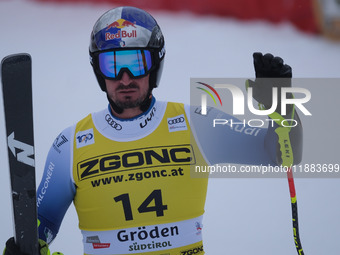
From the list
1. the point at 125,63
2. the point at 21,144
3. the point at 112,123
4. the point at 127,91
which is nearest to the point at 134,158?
the point at 112,123

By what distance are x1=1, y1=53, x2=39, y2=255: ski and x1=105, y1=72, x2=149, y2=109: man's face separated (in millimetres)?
542

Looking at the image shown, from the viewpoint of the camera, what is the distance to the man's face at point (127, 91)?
355 cm

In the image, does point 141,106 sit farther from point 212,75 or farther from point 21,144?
point 212,75

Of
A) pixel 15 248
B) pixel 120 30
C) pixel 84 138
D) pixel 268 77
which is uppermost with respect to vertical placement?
pixel 120 30

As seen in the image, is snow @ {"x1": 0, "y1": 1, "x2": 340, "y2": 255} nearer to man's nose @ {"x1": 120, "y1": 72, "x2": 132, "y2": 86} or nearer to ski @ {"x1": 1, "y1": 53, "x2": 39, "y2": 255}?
ski @ {"x1": 1, "y1": 53, "x2": 39, "y2": 255}

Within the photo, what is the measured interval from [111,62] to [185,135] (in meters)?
0.54

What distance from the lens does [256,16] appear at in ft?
26.6

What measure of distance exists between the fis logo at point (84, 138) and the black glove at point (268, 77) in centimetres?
92

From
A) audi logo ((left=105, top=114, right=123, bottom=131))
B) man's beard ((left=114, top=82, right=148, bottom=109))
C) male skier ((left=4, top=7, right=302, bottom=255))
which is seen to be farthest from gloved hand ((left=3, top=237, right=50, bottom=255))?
man's beard ((left=114, top=82, right=148, bottom=109))

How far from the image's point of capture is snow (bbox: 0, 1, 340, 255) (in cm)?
516

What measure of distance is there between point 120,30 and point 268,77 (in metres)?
0.84

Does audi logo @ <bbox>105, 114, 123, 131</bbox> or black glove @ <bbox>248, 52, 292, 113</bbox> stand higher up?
black glove @ <bbox>248, 52, 292, 113</bbox>

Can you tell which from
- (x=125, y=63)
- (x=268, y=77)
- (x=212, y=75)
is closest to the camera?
(x=268, y=77)

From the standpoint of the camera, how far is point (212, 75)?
689 centimetres
